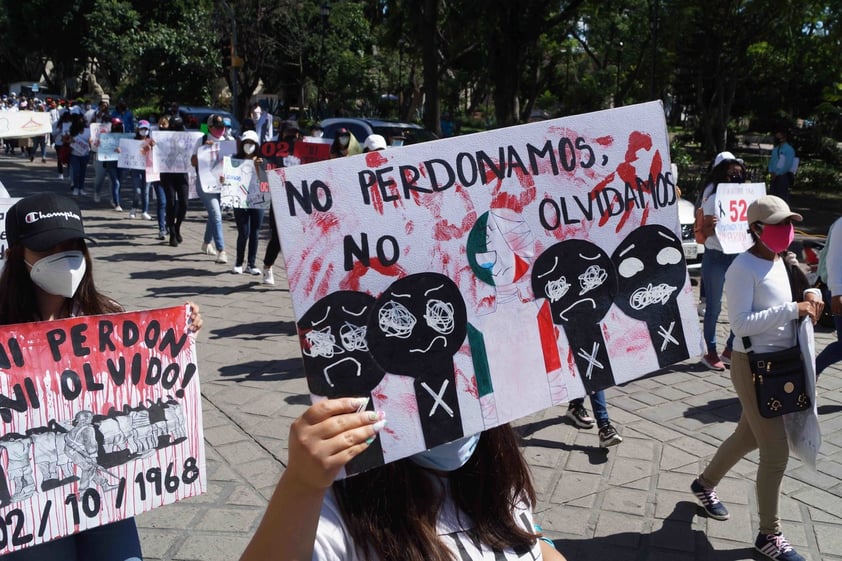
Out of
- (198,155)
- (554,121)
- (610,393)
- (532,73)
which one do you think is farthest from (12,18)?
(554,121)

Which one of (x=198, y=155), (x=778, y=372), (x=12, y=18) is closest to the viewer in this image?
(x=778, y=372)

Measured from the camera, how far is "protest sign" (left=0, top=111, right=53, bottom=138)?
21.9ft

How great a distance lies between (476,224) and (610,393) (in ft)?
15.4

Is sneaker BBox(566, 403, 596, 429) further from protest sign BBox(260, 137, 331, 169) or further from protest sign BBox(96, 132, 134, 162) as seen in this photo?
protest sign BBox(96, 132, 134, 162)

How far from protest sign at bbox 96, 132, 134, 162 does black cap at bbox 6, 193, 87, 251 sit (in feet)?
41.2

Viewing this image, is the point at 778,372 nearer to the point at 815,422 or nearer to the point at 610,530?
the point at 815,422

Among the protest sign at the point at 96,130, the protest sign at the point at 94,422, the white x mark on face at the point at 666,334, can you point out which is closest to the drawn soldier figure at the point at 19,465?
the protest sign at the point at 94,422

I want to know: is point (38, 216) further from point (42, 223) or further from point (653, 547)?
point (653, 547)

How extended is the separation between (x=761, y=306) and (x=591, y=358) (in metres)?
2.19

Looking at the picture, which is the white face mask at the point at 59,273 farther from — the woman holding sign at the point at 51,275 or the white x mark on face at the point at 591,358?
the white x mark on face at the point at 591,358

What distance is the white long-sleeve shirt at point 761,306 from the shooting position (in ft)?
12.4

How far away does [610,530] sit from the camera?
4.14 m

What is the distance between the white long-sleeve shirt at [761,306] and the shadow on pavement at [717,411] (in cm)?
199

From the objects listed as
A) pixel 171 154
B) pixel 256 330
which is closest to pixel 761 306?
pixel 256 330
